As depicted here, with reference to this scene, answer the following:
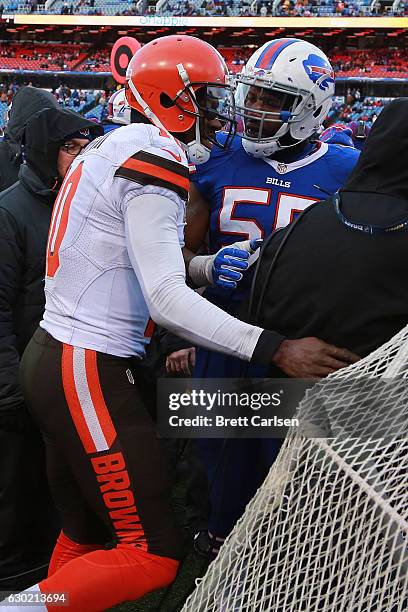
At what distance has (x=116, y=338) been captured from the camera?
5.84ft

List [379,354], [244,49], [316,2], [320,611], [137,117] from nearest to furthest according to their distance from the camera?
[320,611] → [379,354] → [137,117] → [316,2] → [244,49]

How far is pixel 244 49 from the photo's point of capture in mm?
30047

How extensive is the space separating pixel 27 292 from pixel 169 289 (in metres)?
1.06

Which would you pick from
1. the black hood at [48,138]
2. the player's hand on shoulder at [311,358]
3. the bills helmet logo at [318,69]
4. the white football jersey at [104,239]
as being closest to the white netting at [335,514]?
the player's hand on shoulder at [311,358]

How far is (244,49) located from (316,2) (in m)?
3.72

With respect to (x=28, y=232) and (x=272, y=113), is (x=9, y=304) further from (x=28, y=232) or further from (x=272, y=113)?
(x=272, y=113)

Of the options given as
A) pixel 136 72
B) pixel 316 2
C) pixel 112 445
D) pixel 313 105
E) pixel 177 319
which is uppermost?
pixel 136 72

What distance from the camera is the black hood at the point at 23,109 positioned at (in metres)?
3.21

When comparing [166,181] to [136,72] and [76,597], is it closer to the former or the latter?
[136,72]

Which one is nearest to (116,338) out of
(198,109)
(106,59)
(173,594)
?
(198,109)

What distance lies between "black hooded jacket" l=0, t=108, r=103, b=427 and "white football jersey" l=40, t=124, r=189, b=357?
2.17 ft

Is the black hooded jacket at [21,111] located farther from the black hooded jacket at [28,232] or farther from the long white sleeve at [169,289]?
the long white sleeve at [169,289]

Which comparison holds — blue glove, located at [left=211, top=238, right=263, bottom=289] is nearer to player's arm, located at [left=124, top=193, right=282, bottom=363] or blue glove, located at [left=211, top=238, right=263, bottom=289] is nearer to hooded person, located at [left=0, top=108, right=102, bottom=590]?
player's arm, located at [left=124, top=193, right=282, bottom=363]

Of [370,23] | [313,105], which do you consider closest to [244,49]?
[370,23]
